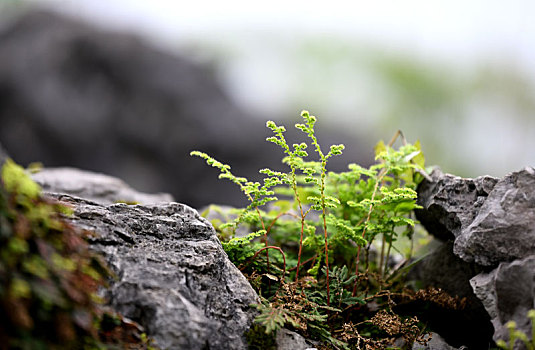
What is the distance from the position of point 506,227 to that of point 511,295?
12.6 inches

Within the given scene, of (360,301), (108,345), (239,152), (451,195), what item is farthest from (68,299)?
(239,152)

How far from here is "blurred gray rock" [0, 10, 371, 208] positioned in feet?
33.8

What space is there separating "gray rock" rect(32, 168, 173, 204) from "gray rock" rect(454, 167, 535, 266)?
242 centimetres

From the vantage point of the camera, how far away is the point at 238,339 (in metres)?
1.74

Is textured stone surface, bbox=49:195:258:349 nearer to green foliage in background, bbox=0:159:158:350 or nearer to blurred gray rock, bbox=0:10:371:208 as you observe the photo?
green foliage in background, bbox=0:159:158:350

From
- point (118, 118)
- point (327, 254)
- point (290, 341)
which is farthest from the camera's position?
point (118, 118)

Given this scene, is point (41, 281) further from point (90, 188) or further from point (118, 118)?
point (118, 118)

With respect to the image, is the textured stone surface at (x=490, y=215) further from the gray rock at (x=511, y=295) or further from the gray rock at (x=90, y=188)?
the gray rock at (x=90, y=188)

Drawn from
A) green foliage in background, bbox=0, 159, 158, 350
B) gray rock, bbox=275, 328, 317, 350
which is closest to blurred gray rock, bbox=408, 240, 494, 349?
gray rock, bbox=275, 328, 317, 350

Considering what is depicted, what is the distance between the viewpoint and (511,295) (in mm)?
1791

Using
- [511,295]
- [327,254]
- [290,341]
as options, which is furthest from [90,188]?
[511,295]

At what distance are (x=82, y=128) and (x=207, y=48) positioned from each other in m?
4.66

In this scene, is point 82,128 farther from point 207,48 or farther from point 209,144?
point 207,48

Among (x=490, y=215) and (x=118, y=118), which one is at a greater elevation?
(x=118, y=118)
